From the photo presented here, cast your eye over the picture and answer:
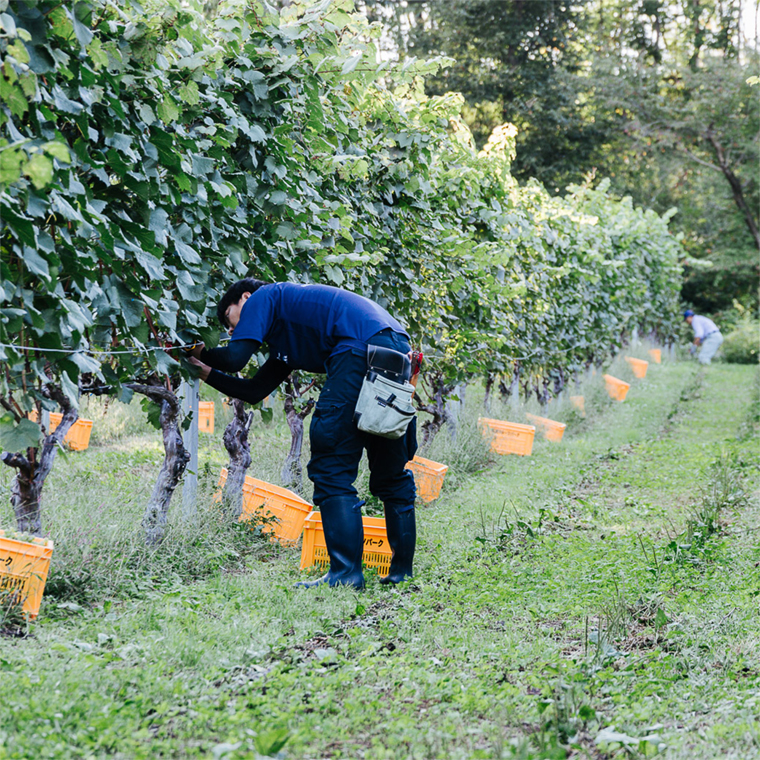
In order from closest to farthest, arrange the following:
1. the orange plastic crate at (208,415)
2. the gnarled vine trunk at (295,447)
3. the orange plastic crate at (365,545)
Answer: the orange plastic crate at (365,545) < the gnarled vine trunk at (295,447) < the orange plastic crate at (208,415)

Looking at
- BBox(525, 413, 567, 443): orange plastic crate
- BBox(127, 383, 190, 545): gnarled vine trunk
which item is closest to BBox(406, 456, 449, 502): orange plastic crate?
BBox(127, 383, 190, 545): gnarled vine trunk

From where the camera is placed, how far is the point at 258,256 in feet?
15.1

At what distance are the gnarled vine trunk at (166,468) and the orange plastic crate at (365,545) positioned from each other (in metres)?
0.73

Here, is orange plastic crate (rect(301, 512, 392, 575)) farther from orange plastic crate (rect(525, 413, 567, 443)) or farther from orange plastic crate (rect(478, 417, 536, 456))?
orange plastic crate (rect(525, 413, 567, 443))

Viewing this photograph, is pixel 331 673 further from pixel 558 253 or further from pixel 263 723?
pixel 558 253

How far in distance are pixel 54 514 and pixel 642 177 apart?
27.8 metres

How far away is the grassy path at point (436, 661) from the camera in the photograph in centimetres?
248

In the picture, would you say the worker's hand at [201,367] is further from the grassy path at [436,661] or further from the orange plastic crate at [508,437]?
the orange plastic crate at [508,437]

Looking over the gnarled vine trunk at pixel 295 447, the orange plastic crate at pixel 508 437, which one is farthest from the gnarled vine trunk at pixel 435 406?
the gnarled vine trunk at pixel 295 447

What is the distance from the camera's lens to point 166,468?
4.53 m

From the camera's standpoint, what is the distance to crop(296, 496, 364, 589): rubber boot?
409 centimetres

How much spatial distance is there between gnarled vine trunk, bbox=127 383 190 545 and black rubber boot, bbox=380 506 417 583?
1.12 m

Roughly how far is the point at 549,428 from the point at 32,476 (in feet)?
23.4

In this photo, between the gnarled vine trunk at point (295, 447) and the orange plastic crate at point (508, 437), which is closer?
the gnarled vine trunk at point (295, 447)
